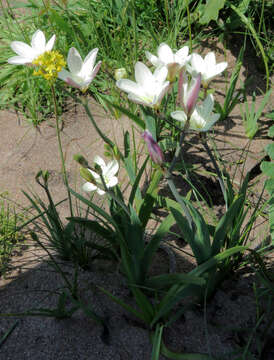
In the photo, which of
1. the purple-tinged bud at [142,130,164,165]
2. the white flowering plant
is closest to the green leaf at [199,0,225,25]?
the white flowering plant

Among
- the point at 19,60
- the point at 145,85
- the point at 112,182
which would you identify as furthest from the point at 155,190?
the point at 19,60

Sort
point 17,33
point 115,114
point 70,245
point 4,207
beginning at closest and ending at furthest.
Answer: point 70,245
point 4,207
point 115,114
point 17,33

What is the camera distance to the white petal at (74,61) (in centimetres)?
125

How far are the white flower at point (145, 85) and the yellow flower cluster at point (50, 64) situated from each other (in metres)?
0.22

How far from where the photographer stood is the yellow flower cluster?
1.20 meters

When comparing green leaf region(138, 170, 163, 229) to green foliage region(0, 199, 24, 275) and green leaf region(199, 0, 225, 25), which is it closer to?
green foliage region(0, 199, 24, 275)

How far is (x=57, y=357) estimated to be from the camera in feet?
4.12

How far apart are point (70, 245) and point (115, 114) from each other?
93 centimetres

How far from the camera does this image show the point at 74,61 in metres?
1.26

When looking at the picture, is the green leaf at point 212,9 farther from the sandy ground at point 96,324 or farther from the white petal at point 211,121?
the white petal at point 211,121

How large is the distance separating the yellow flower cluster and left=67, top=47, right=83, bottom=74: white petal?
34 mm

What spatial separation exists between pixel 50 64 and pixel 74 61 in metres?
0.08

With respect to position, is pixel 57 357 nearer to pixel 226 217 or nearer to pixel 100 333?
pixel 100 333

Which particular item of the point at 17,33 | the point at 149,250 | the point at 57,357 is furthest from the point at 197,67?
the point at 17,33
